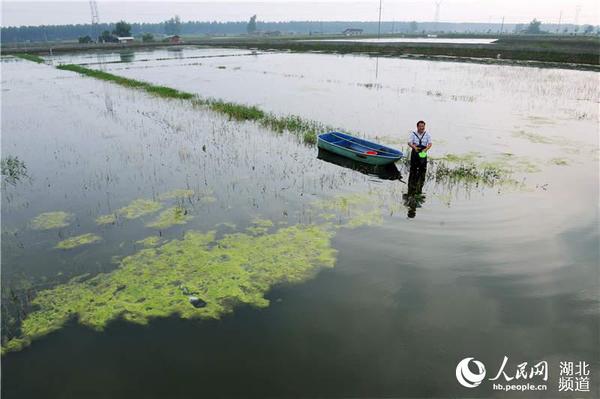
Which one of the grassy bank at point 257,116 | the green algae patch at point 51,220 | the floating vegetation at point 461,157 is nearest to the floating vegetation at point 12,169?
the green algae patch at point 51,220

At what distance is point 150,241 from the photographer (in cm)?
1078

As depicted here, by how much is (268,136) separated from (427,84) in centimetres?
2368

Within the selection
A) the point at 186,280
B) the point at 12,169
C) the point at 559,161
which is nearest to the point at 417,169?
the point at 559,161

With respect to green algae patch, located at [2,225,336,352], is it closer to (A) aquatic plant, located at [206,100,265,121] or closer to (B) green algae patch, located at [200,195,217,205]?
(B) green algae patch, located at [200,195,217,205]

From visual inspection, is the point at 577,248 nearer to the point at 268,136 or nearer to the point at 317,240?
the point at 317,240

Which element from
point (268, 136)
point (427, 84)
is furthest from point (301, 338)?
point (427, 84)

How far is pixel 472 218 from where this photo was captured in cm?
1182

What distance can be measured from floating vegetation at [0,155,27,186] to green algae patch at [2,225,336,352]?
8.82 m

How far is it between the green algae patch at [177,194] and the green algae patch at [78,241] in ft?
9.47

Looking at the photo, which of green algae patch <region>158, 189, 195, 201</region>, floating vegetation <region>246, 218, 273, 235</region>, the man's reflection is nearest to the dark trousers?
the man's reflection

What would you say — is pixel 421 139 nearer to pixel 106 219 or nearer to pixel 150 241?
pixel 150 241

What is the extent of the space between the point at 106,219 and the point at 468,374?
10494 millimetres

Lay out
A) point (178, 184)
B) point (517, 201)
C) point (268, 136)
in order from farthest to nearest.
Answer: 1. point (268, 136)
2. point (178, 184)
3. point (517, 201)

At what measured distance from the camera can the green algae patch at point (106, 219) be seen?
11.8 meters
